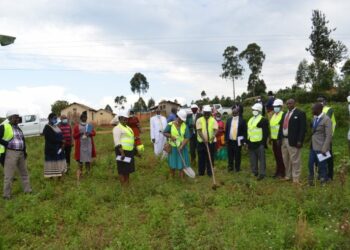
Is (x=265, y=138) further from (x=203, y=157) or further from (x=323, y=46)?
(x=323, y=46)

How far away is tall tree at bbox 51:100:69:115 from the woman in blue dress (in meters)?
43.6

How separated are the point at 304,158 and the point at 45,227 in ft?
25.6

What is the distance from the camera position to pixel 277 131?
28.8 feet

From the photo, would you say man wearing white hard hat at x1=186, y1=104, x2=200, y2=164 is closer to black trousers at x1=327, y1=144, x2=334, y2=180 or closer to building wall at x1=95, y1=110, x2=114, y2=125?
black trousers at x1=327, y1=144, x2=334, y2=180

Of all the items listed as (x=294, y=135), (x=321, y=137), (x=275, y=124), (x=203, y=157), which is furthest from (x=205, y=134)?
(x=321, y=137)

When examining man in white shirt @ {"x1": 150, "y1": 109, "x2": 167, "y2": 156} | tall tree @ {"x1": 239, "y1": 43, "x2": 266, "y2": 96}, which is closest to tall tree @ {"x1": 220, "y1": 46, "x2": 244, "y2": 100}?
tall tree @ {"x1": 239, "y1": 43, "x2": 266, "y2": 96}

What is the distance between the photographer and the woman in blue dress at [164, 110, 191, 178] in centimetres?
871

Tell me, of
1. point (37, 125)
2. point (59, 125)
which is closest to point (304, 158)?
point (59, 125)

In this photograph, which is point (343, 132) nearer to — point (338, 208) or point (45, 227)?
point (338, 208)

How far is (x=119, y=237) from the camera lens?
5.17 meters

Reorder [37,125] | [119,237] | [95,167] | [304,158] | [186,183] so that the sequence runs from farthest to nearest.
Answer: [37,125], [304,158], [95,167], [186,183], [119,237]

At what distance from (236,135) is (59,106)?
44880mm

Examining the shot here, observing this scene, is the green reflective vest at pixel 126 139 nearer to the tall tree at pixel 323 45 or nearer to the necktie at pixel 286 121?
the necktie at pixel 286 121

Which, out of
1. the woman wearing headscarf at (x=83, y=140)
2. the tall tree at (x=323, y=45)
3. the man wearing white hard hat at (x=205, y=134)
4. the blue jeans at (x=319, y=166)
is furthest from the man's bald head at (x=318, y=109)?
the tall tree at (x=323, y=45)
